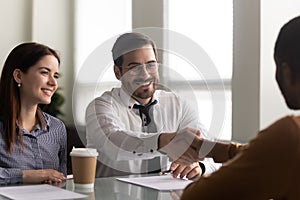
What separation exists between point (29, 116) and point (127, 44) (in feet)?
1.81

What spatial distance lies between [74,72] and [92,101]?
3.36 metres

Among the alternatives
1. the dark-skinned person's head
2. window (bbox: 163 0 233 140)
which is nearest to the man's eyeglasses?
window (bbox: 163 0 233 140)

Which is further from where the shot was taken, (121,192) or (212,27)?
(212,27)

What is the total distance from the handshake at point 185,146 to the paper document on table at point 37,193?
0.29 metres

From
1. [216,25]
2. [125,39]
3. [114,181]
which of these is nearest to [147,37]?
[125,39]

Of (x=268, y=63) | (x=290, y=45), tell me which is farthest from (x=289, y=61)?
(x=268, y=63)

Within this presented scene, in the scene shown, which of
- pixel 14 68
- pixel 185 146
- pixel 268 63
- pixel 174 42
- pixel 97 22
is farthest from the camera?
pixel 97 22

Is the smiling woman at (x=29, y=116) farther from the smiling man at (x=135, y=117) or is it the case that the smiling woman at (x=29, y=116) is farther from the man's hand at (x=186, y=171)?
the man's hand at (x=186, y=171)

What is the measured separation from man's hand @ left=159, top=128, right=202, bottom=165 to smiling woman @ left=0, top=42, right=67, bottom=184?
0.68m

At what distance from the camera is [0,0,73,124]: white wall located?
532cm

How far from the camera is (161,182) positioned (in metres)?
1.88

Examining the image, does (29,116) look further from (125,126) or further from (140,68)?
(140,68)

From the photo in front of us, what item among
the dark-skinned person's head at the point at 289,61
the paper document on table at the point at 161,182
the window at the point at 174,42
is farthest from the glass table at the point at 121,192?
the dark-skinned person's head at the point at 289,61

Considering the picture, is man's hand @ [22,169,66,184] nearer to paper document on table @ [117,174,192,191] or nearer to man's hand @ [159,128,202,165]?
paper document on table @ [117,174,192,191]
